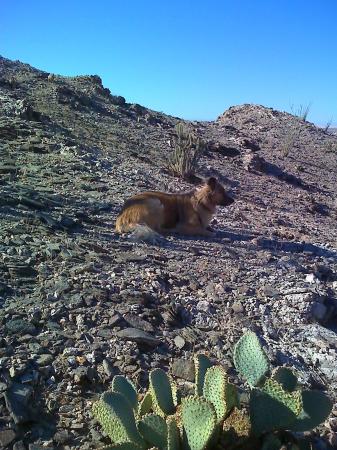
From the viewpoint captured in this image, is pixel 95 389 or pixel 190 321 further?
pixel 190 321

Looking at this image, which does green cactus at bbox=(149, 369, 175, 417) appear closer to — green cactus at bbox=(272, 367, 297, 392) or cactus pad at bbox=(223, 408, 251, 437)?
cactus pad at bbox=(223, 408, 251, 437)

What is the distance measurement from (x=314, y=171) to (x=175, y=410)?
15.1m

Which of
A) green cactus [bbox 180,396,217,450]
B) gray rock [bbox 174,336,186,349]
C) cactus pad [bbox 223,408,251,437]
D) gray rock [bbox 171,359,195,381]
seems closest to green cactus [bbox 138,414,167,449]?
green cactus [bbox 180,396,217,450]

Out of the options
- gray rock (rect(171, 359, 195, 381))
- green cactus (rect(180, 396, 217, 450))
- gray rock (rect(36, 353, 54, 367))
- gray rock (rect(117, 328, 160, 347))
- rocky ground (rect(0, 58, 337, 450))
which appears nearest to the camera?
green cactus (rect(180, 396, 217, 450))

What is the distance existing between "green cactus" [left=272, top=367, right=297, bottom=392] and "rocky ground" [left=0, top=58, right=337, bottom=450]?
0.55 metres

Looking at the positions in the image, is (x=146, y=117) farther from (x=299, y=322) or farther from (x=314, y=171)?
(x=299, y=322)

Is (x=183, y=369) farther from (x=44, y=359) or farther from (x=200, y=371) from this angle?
(x=44, y=359)

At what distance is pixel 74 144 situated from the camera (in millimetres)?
12312

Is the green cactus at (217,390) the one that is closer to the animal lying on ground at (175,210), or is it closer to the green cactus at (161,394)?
the green cactus at (161,394)

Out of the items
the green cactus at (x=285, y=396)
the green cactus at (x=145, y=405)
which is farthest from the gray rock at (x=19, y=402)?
the green cactus at (x=285, y=396)

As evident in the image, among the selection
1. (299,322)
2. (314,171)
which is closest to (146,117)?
(314,171)

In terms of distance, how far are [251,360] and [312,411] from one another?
539 millimetres

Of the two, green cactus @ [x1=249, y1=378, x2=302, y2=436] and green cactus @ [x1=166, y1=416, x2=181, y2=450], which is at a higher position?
green cactus @ [x1=249, y1=378, x2=302, y2=436]

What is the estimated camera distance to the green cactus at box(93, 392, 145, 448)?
3.38 m
